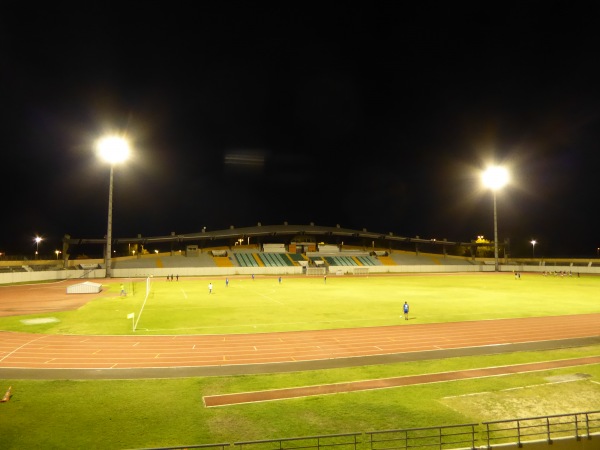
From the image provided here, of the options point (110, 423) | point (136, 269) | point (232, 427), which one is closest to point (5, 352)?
point (110, 423)

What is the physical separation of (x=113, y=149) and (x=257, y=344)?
38.1 metres

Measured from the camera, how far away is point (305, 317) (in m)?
24.1

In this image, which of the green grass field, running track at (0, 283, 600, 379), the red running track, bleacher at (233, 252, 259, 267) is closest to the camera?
the green grass field

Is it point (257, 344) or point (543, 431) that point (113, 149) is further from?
point (543, 431)

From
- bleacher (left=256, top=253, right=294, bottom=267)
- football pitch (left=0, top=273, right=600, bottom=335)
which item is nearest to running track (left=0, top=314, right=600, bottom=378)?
football pitch (left=0, top=273, right=600, bottom=335)

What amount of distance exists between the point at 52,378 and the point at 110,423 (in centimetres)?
454

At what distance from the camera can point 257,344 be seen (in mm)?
17250

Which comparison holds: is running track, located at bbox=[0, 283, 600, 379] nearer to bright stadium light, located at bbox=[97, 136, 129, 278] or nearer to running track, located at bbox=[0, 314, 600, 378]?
running track, located at bbox=[0, 314, 600, 378]

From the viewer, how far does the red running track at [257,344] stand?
574 inches

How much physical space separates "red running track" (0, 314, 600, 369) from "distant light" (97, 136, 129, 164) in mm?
31844

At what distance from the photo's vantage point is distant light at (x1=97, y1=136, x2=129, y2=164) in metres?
46.8

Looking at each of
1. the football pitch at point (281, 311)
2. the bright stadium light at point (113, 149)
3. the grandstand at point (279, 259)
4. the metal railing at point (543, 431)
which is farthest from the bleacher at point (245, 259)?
the metal railing at point (543, 431)

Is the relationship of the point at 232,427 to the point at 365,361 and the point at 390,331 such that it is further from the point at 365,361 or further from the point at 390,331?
the point at 390,331

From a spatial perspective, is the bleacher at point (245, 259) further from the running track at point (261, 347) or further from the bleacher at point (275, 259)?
the running track at point (261, 347)
